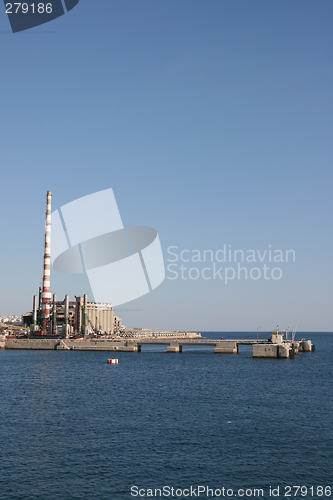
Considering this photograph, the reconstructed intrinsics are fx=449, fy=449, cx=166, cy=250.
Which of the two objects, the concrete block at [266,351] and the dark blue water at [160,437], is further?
the concrete block at [266,351]

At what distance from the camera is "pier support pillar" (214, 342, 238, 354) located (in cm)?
15938

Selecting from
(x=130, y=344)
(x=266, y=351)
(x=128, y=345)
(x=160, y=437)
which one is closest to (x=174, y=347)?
(x=130, y=344)

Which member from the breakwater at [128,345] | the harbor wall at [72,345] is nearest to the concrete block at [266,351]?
the breakwater at [128,345]

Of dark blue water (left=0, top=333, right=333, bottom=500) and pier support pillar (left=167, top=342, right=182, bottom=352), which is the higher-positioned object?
dark blue water (left=0, top=333, right=333, bottom=500)

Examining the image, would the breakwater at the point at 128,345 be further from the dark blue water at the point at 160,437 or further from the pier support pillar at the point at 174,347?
the dark blue water at the point at 160,437

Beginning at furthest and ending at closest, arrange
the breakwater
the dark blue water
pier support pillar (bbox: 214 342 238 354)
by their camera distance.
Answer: the breakwater → pier support pillar (bbox: 214 342 238 354) → the dark blue water

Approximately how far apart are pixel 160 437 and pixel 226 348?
120 m

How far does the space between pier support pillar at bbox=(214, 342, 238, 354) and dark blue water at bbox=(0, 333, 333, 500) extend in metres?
77.4

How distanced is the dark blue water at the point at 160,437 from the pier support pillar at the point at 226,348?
77.4 meters

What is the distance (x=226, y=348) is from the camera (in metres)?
161

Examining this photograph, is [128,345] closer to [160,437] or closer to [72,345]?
[72,345]

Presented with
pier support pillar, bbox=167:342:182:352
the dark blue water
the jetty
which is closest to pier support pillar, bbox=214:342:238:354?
the jetty

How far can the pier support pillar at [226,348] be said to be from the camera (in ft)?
523

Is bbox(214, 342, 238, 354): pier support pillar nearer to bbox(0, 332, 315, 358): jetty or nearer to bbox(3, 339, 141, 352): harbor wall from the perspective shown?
bbox(0, 332, 315, 358): jetty
